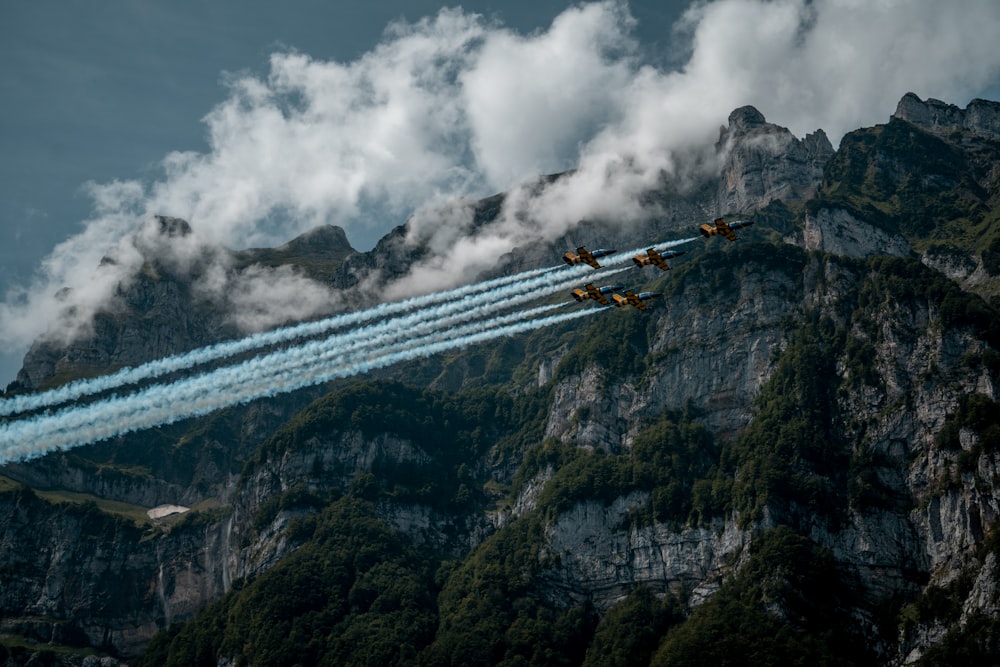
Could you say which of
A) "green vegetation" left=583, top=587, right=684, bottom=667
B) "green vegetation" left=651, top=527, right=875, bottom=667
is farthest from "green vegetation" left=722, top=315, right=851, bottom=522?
"green vegetation" left=583, top=587, right=684, bottom=667

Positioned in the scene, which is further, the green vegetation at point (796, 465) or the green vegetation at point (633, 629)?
the green vegetation at point (796, 465)

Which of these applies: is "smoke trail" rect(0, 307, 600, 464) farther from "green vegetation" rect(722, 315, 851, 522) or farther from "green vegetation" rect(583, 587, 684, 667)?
"green vegetation" rect(583, 587, 684, 667)

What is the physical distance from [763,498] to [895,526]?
22765 mm

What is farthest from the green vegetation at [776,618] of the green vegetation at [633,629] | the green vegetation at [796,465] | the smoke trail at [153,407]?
the smoke trail at [153,407]

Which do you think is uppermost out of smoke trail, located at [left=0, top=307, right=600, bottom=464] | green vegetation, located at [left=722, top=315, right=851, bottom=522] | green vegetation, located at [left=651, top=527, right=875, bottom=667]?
smoke trail, located at [left=0, top=307, right=600, bottom=464]

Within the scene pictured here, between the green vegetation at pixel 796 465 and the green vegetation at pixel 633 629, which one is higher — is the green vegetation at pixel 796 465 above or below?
above

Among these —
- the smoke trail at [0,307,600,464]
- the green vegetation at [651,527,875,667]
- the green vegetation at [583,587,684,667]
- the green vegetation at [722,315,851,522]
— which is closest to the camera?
the smoke trail at [0,307,600,464]

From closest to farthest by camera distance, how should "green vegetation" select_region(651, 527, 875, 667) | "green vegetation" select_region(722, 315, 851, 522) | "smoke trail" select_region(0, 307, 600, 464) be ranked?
1. "smoke trail" select_region(0, 307, 600, 464)
2. "green vegetation" select_region(651, 527, 875, 667)
3. "green vegetation" select_region(722, 315, 851, 522)

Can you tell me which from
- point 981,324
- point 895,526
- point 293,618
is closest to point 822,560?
point 895,526

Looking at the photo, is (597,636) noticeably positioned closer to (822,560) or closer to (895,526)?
(822,560)

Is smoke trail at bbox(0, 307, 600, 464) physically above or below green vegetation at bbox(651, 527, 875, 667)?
above

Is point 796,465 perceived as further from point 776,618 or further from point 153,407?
point 153,407

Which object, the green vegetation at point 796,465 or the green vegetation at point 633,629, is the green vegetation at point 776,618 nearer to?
the green vegetation at point 633,629

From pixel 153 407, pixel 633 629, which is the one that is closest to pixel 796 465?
pixel 633 629
